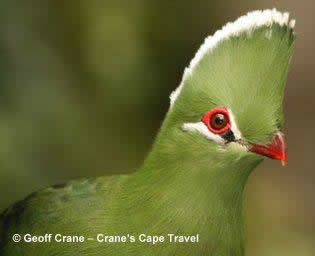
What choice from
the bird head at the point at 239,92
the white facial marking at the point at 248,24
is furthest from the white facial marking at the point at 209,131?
the white facial marking at the point at 248,24

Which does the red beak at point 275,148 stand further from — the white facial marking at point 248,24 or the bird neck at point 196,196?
the white facial marking at point 248,24

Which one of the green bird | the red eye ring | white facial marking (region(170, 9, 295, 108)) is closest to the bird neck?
the green bird

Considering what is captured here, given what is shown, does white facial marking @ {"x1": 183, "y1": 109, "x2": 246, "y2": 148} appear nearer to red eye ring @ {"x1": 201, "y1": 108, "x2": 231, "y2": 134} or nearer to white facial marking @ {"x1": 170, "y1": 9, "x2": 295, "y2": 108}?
red eye ring @ {"x1": 201, "y1": 108, "x2": 231, "y2": 134}

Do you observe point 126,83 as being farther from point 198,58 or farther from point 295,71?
point 198,58

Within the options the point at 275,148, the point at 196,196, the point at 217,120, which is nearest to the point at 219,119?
the point at 217,120

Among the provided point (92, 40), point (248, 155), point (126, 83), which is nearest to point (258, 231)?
point (126, 83)

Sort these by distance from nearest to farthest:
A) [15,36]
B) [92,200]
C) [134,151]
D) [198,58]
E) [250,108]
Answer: [250,108], [198,58], [92,200], [15,36], [134,151]
